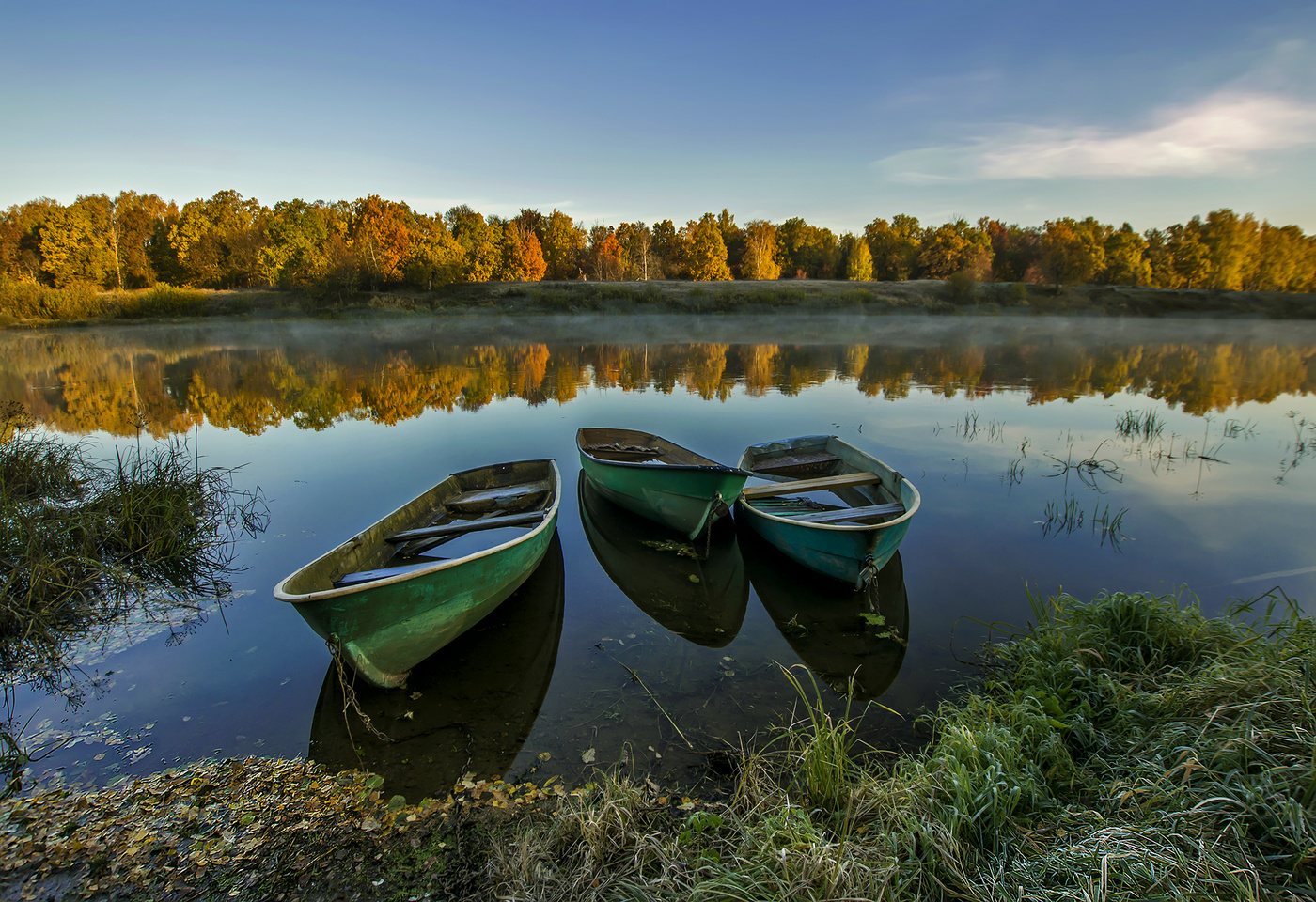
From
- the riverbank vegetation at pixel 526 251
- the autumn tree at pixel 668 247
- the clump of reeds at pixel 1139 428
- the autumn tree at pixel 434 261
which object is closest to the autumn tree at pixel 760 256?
the riverbank vegetation at pixel 526 251

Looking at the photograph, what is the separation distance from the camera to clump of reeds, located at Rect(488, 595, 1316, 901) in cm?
266

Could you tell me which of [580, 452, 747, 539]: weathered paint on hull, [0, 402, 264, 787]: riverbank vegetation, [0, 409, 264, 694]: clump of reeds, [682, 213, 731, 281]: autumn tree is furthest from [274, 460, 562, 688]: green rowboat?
[682, 213, 731, 281]: autumn tree

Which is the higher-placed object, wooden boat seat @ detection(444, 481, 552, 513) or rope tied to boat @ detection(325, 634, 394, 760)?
wooden boat seat @ detection(444, 481, 552, 513)

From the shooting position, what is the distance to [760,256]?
69.1m

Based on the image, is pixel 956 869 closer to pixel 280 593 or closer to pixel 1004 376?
pixel 280 593

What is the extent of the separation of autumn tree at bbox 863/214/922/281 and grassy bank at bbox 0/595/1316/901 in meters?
73.6

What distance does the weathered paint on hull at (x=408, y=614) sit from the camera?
4352mm

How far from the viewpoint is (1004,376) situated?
21.9 meters

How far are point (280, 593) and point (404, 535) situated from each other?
87.6 inches

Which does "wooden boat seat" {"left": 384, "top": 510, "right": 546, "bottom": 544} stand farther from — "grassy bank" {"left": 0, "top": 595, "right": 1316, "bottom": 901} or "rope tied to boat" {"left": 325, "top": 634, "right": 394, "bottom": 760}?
"grassy bank" {"left": 0, "top": 595, "right": 1316, "bottom": 901}

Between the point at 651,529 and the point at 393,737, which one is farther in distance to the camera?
the point at 651,529

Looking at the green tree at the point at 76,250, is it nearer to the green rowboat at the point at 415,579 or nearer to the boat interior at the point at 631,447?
the boat interior at the point at 631,447

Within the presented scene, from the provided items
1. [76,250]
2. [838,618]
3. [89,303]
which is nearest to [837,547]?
[838,618]

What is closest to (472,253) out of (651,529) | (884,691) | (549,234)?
(549,234)
